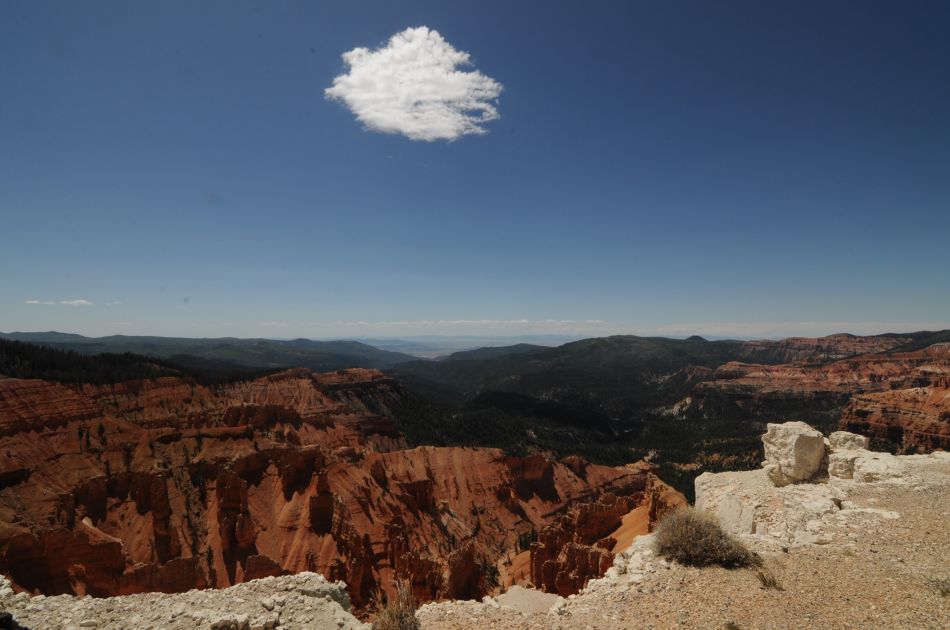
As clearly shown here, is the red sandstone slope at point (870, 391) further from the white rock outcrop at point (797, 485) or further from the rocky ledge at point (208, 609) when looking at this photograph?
the rocky ledge at point (208, 609)

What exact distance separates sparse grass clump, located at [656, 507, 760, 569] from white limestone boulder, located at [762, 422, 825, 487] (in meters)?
8.41

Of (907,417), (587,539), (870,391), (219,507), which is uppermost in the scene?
(219,507)

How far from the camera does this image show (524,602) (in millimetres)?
19703

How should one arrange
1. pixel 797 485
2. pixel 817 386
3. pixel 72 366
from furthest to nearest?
1. pixel 817 386
2. pixel 72 366
3. pixel 797 485

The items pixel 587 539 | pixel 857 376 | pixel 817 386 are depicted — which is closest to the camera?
pixel 587 539

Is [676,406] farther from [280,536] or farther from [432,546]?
[280,536]

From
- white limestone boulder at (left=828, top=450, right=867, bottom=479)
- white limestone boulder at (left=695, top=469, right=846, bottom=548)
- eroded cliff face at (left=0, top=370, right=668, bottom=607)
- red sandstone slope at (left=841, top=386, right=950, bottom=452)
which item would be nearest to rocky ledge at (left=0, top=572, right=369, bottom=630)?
eroded cliff face at (left=0, top=370, right=668, bottom=607)

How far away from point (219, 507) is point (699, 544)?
38.9 metres

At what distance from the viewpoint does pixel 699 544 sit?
42.0 feet

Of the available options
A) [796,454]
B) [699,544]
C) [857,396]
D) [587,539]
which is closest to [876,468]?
[796,454]

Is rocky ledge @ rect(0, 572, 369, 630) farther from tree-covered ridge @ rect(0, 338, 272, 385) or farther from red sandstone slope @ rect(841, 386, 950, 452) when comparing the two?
red sandstone slope @ rect(841, 386, 950, 452)

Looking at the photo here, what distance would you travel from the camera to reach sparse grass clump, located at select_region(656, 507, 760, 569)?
12.4 m

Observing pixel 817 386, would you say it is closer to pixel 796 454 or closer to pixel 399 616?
pixel 796 454

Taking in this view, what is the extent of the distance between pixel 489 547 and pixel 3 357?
86.2m
